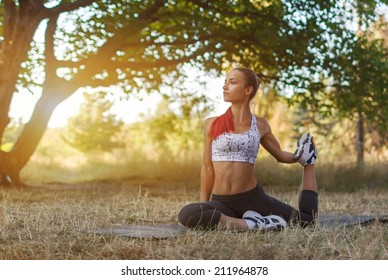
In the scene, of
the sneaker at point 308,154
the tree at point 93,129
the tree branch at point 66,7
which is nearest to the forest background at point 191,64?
the tree branch at point 66,7

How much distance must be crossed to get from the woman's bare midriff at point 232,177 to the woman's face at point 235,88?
61cm

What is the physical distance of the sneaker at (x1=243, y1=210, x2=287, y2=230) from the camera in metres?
5.12

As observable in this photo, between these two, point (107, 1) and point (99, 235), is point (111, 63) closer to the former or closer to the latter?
point (107, 1)

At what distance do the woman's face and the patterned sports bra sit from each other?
340 mm

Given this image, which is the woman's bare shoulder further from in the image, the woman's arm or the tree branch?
the tree branch

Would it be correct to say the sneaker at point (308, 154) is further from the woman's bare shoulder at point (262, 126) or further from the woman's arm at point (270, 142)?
the woman's bare shoulder at point (262, 126)

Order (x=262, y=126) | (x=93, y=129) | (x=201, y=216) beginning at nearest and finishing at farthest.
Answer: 1. (x=201, y=216)
2. (x=262, y=126)
3. (x=93, y=129)

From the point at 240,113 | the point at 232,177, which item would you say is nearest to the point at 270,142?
the point at 240,113

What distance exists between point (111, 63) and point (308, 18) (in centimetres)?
429

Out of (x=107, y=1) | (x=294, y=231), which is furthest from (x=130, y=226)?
(x=107, y=1)

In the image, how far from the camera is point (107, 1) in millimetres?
10836

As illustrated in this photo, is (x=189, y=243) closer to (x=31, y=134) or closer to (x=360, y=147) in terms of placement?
(x=31, y=134)

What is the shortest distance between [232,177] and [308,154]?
773 millimetres

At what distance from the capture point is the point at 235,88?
5.41 meters
